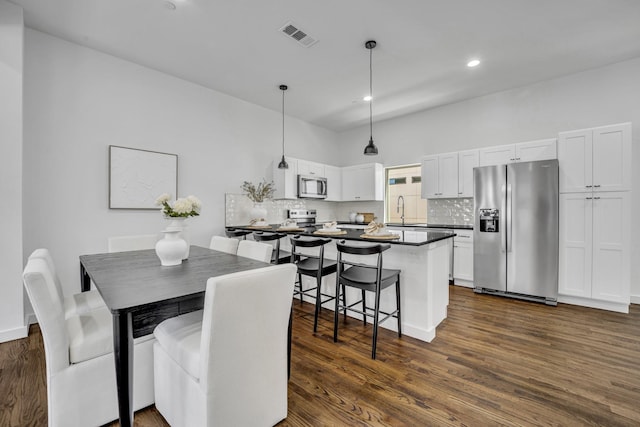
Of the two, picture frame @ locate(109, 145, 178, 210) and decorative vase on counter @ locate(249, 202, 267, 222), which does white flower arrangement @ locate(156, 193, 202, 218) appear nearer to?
picture frame @ locate(109, 145, 178, 210)

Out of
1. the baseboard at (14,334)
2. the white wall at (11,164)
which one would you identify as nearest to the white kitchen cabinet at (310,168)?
the white wall at (11,164)

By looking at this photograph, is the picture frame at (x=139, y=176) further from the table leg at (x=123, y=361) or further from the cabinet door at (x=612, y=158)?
the cabinet door at (x=612, y=158)

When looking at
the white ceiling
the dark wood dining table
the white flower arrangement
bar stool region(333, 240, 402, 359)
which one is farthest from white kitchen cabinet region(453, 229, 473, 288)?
the white flower arrangement

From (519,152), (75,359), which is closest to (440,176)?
(519,152)

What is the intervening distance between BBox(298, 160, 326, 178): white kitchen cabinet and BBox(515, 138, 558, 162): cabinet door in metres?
3.24

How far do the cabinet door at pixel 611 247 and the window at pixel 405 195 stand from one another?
242cm

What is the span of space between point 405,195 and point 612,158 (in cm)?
298

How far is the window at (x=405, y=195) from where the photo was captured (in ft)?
18.1

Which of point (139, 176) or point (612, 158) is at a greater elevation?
point (612, 158)

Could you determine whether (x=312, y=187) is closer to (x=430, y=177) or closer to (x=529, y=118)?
(x=430, y=177)

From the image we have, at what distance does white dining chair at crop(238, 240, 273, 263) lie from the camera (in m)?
2.35

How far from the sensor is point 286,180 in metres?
5.02

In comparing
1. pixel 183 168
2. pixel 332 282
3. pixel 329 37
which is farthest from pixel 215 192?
pixel 329 37

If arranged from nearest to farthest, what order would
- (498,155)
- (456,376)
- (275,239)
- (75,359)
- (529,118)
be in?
(75,359), (456,376), (275,239), (498,155), (529,118)
